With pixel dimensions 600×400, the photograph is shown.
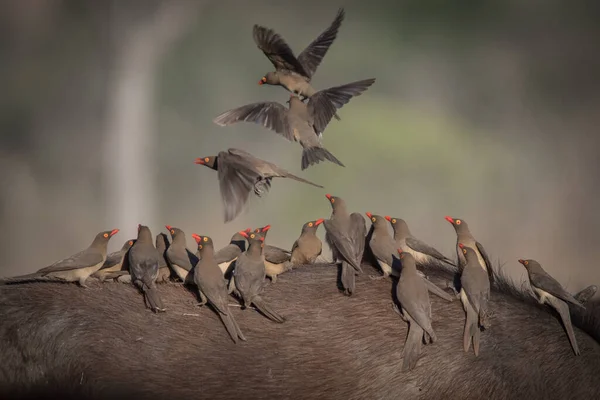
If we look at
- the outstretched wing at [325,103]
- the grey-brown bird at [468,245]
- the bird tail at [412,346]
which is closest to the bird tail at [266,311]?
the bird tail at [412,346]

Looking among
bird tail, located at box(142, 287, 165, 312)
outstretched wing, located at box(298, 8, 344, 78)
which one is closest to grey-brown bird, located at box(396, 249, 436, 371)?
bird tail, located at box(142, 287, 165, 312)

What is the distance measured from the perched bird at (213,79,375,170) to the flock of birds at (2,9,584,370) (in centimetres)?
2

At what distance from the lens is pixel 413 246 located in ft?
13.7

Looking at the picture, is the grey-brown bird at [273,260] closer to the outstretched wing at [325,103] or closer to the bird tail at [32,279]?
the outstretched wing at [325,103]

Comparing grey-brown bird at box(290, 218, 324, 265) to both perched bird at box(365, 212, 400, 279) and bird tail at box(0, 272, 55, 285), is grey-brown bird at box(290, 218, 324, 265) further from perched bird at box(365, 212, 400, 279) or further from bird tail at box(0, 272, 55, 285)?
bird tail at box(0, 272, 55, 285)

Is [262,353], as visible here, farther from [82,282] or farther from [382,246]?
[82,282]

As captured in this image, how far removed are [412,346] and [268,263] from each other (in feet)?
2.70

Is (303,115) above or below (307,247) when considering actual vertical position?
above

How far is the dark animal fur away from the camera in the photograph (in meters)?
3.64

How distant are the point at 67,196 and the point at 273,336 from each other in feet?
9.88

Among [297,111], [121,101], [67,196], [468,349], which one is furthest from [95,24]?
[468,349]

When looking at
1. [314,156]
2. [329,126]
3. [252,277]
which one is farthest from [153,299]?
[329,126]

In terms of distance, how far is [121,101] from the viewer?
627cm

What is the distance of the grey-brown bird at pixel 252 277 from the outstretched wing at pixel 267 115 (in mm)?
933
